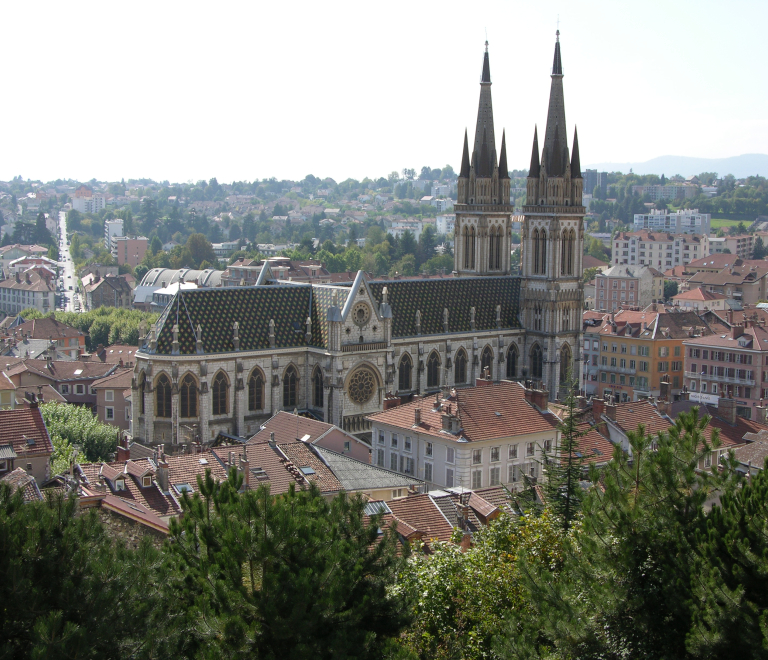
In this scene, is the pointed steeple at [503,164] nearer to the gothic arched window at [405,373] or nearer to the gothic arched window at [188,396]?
the gothic arched window at [405,373]

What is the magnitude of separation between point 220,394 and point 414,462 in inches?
702

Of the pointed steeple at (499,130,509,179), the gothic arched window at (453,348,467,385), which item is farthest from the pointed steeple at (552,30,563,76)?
the gothic arched window at (453,348,467,385)

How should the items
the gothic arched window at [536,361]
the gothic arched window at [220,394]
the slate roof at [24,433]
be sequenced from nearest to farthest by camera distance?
the slate roof at [24,433]
the gothic arched window at [220,394]
the gothic arched window at [536,361]

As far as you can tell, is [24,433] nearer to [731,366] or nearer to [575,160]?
[575,160]

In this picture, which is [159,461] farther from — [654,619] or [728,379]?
[728,379]

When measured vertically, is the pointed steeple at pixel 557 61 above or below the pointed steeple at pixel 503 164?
above

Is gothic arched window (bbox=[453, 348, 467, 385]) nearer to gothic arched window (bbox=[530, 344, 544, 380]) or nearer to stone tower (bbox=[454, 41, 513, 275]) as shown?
gothic arched window (bbox=[530, 344, 544, 380])

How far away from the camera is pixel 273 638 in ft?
83.4

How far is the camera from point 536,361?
93000 mm

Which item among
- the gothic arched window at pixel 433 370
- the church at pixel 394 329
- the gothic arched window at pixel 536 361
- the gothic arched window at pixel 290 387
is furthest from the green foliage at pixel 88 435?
the gothic arched window at pixel 536 361

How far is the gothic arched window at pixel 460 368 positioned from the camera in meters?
88.3

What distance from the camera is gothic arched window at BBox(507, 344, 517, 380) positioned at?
92625 mm

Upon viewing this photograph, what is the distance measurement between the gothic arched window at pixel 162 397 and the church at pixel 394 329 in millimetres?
87

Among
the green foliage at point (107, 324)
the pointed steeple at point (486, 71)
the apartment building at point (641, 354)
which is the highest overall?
the pointed steeple at point (486, 71)
